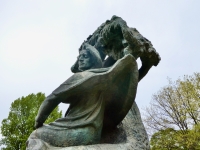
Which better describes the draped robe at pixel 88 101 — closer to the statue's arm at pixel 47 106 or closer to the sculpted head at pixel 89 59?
the statue's arm at pixel 47 106

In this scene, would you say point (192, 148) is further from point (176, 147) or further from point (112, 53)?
point (112, 53)

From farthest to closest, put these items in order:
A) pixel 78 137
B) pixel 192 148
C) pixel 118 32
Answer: pixel 192 148
pixel 118 32
pixel 78 137

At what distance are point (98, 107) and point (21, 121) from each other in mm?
12841

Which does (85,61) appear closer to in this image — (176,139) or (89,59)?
(89,59)

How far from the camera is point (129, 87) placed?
3100 mm

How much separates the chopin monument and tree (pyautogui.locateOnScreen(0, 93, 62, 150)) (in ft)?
34.6

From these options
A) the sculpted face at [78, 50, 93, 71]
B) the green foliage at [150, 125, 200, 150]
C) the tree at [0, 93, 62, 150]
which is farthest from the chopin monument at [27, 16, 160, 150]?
the green foliage at [150, 125, 200, 150]

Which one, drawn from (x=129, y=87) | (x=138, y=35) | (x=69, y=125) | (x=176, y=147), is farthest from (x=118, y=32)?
(x=176, y=147)

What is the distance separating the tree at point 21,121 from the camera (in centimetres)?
1370

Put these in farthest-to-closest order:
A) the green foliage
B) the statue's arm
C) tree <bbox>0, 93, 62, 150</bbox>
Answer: the green foliage → tree <bbox>0, 93, 62, 150</bbox> → the statue's arm

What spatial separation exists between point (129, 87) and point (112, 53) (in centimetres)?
119

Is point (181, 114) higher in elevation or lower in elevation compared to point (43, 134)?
higher

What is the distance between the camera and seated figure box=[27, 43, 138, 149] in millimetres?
2854

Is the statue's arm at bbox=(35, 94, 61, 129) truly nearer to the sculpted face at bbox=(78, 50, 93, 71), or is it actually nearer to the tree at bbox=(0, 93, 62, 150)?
the sculpted face at bbox=(78, 50, 93, 71)
